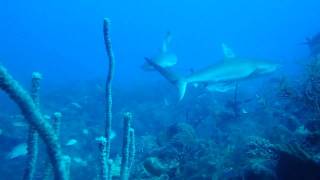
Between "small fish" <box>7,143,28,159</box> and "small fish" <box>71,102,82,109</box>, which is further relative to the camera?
"small fish" <box>71,102,82,109</box>

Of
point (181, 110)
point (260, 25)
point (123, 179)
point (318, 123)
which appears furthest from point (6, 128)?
point (260, 25)

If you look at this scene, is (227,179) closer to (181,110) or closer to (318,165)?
(318,165)

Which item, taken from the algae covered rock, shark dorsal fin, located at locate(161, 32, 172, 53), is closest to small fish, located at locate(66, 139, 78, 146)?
shark dorsal fin, located at locate(161, 32, 172, 53)

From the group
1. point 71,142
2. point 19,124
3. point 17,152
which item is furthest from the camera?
point 19,124

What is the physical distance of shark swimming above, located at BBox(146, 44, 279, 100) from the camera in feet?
30.3

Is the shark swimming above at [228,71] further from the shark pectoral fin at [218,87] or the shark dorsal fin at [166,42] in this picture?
the shark dorsal fin at [166,42]

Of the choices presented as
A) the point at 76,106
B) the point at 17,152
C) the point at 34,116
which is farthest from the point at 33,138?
the point at 76,106

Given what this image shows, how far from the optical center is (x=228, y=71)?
30.9ft

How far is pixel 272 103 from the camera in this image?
11.8 metres

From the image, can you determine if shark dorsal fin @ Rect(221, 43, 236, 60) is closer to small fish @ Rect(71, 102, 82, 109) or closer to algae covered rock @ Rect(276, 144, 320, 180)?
algae covered rock @ Rect(276, 144, 320, 180)

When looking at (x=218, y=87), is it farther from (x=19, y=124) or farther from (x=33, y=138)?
(x=19, y=124)

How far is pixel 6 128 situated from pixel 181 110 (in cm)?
625

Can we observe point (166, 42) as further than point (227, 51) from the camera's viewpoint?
Yes

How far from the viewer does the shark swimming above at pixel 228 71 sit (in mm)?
9234
